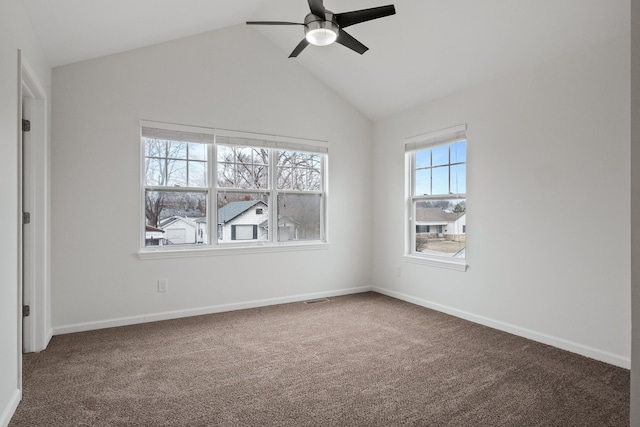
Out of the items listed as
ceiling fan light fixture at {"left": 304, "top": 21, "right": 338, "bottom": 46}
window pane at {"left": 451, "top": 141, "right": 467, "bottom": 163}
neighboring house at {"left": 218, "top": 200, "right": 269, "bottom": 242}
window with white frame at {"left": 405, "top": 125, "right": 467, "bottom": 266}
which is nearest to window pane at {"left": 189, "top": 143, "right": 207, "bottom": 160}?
neighboring house at {"left": 218, "top": 200, "right": 269, "bottom": 242}

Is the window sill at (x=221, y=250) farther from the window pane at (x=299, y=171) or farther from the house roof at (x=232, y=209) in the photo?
the window pane at (x=299, y=171)

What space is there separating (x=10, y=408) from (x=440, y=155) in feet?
14.4

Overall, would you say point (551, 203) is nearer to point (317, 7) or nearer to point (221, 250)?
point (317, 7)

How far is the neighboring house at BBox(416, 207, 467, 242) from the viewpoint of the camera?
4.23 m

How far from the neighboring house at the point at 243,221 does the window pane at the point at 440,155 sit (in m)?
2.20

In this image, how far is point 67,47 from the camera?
10.4 feet

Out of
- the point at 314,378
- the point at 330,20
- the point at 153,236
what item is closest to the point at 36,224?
the point at 153,236

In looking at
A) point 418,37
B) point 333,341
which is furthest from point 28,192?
point 418,37

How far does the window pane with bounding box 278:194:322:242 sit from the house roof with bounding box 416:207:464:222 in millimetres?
1345

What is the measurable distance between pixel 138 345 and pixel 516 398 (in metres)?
3.02

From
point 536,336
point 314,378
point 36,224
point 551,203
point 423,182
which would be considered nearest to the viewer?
point 314,378

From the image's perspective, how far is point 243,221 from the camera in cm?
459

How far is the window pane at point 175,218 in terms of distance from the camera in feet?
13.2

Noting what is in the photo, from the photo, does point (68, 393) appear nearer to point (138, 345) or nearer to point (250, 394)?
point (138, 345)
